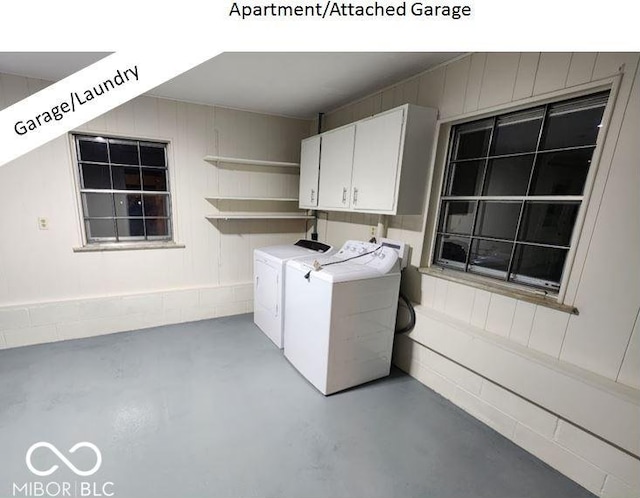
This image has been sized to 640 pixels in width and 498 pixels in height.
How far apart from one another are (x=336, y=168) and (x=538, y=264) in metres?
1.82

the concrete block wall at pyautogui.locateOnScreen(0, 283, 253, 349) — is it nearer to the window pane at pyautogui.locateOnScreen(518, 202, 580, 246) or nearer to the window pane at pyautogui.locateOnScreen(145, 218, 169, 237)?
the window pane at pyautogui.locateOnScreen(145, 218, 169, 237)

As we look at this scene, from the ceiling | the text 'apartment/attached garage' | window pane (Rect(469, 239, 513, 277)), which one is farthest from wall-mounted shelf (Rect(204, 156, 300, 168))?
window pane (Rect(469, 239, 513, 277))

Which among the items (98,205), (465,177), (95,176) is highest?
(465,177)

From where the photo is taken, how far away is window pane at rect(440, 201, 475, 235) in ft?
7.00

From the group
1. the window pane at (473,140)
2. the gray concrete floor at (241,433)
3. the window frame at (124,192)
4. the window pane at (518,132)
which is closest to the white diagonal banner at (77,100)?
the window frame at (124,192)

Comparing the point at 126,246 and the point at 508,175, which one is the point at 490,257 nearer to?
the point at 508,175

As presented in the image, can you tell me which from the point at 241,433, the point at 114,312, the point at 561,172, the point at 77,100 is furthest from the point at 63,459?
the point at 561,172

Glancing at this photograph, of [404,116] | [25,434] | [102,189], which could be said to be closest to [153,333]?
[25,434]

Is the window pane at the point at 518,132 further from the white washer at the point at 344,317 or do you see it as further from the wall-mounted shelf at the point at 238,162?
the wall-mounted shelf at the point at 238,162

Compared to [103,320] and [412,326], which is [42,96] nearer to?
[103,320]

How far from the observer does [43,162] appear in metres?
2.61

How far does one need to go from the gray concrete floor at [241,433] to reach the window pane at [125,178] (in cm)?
172

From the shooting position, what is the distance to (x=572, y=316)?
5.08ft

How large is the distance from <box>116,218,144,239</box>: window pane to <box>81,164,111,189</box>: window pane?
0.39 meters
